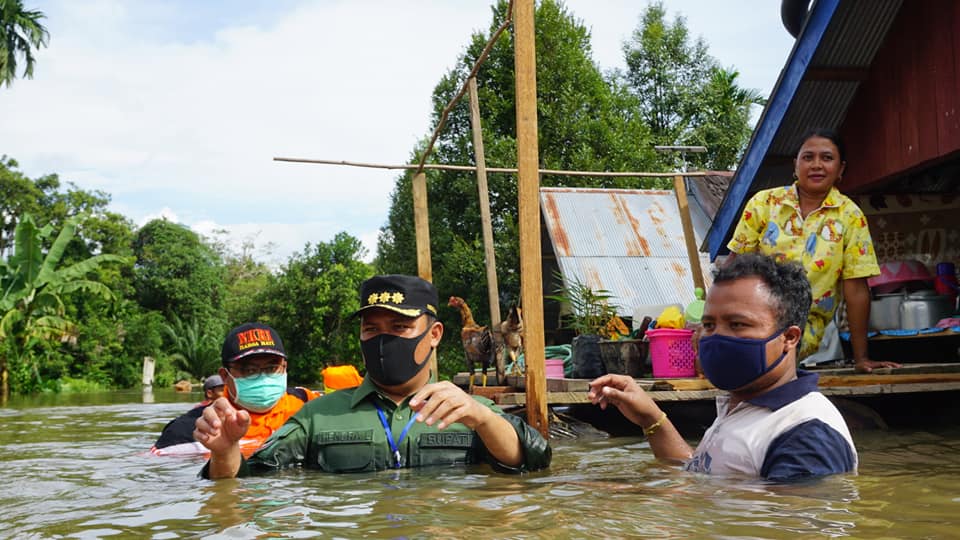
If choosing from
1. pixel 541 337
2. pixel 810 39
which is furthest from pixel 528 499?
pixel 810 39

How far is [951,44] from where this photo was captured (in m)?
7.22

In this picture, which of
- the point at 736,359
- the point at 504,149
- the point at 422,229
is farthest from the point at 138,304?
the point at 736,359

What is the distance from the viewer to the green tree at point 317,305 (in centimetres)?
3597

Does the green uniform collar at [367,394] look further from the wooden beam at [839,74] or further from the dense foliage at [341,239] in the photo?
the dense foliage at [341,239]

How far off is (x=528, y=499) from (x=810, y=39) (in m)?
5.63

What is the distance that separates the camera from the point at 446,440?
4523 millimetres

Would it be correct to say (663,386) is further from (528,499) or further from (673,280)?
(673,280)

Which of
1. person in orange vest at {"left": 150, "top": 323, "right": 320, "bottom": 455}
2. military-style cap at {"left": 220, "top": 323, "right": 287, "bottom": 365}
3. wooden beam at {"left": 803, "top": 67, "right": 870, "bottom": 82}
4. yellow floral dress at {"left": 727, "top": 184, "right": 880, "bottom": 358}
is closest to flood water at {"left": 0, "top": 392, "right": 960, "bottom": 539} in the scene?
person in orange vest at {"left": 150, "top": 323, "right": 320, "bottom": 455}

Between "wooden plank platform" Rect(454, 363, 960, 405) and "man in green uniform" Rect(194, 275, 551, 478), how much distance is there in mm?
2403

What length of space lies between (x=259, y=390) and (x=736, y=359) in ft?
12.0

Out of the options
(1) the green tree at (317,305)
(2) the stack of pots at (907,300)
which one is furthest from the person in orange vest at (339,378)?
(1) the green tree at (317,305)

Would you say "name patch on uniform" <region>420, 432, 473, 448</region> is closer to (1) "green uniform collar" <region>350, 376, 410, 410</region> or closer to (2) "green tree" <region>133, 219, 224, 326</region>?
(1) "green uniform collar" <region>350, 376, 410, 410</region>

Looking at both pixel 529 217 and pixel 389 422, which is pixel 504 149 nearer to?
pixel 529 217

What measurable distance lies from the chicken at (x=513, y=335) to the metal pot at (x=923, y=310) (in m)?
3.55
